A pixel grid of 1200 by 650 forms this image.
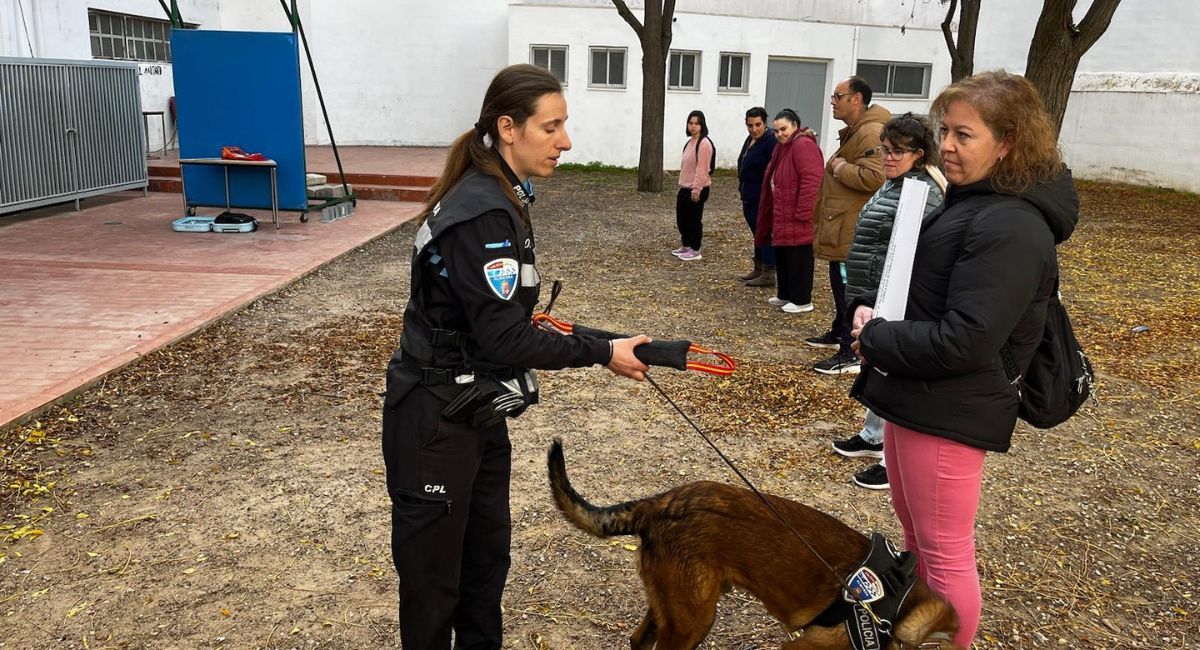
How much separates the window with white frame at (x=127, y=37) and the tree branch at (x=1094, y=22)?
612 inches

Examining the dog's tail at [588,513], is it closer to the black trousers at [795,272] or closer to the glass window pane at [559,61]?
the black trousers at [795,272]

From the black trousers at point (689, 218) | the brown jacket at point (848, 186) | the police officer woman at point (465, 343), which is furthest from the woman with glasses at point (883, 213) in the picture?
the black trousers at point (689, 218)

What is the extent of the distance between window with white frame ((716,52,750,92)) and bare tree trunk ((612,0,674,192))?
452cm

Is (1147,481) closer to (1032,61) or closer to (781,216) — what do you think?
(781,216)

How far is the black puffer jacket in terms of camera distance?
7.22 feet

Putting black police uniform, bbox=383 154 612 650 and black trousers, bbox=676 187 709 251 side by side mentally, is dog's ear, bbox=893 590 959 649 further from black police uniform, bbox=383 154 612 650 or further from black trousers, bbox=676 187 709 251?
black trousers, bbox=676 187 709 251

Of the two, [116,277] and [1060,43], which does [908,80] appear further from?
[116,277]

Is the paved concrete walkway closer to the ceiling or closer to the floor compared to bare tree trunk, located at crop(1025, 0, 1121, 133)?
closer to the floor

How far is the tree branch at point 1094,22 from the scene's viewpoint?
10.6 m

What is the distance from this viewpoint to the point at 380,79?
2236 centimetres


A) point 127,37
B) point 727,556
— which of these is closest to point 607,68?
point 127,37

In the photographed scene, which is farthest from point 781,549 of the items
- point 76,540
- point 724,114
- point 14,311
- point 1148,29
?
point 1148,29

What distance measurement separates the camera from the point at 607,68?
20.8 m

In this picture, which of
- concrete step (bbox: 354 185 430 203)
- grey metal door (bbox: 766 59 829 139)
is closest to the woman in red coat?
concrete step (bbox: 354 185 430 203)
